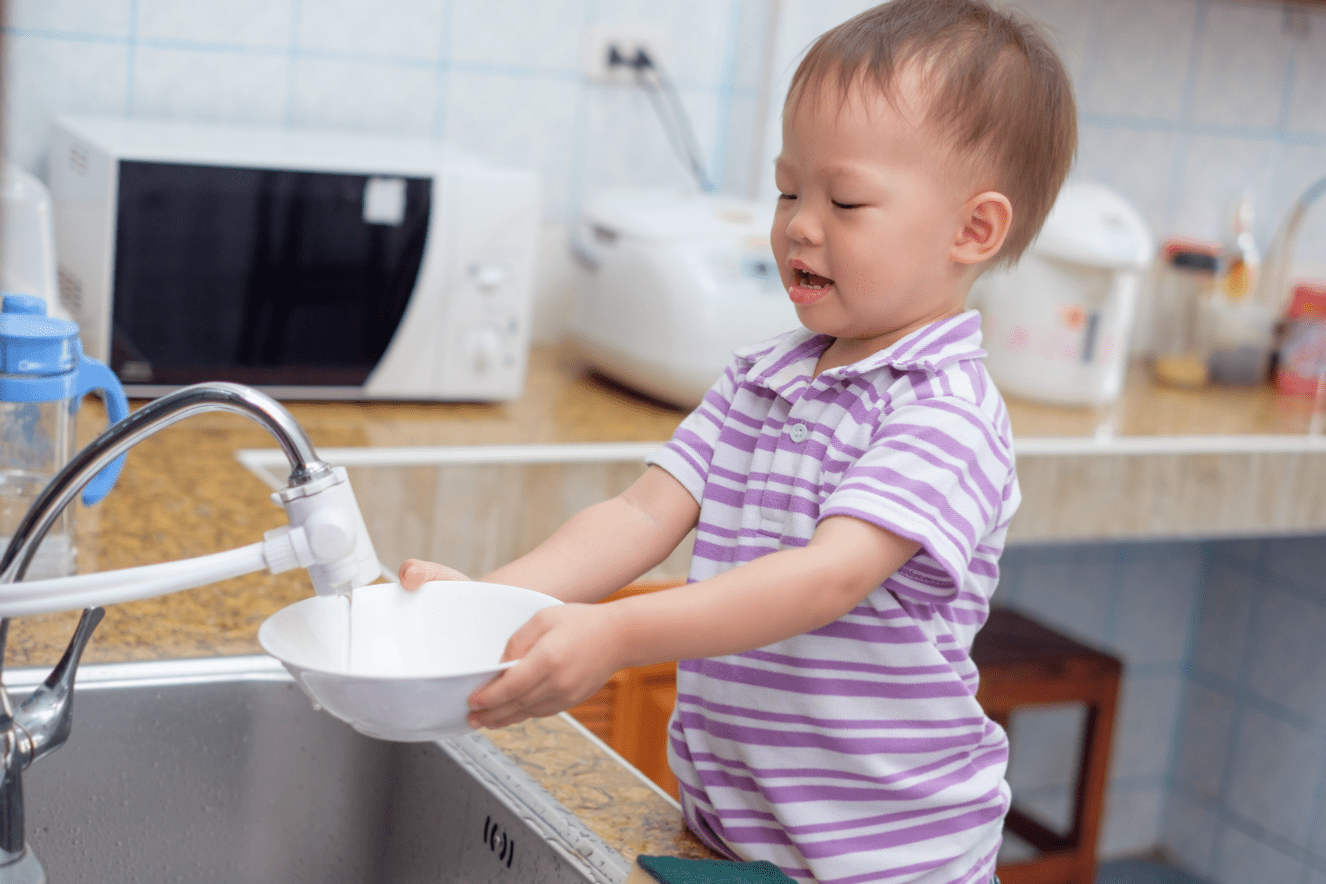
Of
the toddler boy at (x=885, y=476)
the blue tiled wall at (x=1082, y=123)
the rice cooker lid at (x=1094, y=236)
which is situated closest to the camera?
the toddler boy at (x=885, y=476)

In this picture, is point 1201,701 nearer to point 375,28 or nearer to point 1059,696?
point 1059,696

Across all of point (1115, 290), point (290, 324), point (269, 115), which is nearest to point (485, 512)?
point (290, 324)

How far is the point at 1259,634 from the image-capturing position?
2.40 meters

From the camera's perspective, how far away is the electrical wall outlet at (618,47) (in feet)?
6.29

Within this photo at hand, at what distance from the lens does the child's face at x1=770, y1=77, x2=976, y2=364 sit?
616 mm

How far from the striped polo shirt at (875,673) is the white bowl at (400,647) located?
12 centimetres

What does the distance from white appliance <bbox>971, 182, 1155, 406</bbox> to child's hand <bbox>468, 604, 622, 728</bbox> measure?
1.42 metres

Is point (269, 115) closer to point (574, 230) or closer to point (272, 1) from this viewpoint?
point (272, 1)

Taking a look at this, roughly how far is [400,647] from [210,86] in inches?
51.9

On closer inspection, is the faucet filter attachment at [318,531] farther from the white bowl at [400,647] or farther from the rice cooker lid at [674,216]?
the rice cooker lid at [674,216]

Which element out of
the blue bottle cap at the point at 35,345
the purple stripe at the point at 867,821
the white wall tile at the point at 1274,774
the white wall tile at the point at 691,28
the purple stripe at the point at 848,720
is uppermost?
the white wall tile at the point at 691,28

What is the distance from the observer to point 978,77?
0.62 m

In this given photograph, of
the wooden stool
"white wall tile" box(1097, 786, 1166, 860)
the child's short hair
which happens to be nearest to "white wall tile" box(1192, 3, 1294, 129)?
the wooden stool

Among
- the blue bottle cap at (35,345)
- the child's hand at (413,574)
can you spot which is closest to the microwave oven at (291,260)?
the blue bottle cap at (35,345)
